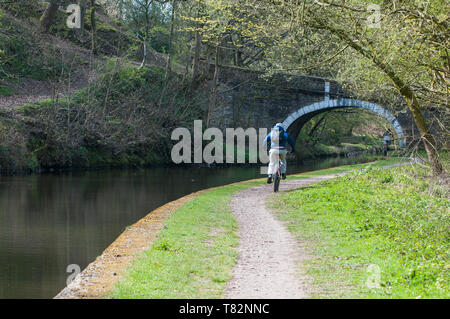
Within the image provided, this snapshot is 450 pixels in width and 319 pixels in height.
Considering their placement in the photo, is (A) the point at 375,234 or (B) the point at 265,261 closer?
(B) the point at 265,261

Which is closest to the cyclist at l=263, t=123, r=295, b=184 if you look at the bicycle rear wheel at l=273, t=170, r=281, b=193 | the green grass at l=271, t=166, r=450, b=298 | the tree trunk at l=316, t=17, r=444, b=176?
the bicycle rear wheel at l=273, t=170, r=281, b=193

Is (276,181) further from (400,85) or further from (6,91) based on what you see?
(6,91)

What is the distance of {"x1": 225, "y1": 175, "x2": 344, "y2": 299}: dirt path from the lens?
6875mm

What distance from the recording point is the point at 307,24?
13773 mm

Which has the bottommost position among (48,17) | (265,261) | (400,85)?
(265,261)

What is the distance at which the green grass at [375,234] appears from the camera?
23.4ft

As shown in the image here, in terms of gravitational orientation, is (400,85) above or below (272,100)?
below

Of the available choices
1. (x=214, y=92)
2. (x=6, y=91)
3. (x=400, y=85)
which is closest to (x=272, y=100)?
(x=214, y=92)

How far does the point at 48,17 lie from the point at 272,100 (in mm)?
15681

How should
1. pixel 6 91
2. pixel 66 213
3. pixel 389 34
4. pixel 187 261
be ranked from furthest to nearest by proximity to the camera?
pixel 6 91 < pixel 66 213 < pixel 389 34 < pixel 187 261

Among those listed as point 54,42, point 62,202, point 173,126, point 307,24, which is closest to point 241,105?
point 173,126

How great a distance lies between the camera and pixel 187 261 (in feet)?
27.8

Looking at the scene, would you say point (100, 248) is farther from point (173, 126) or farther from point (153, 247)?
point (173, 126)
